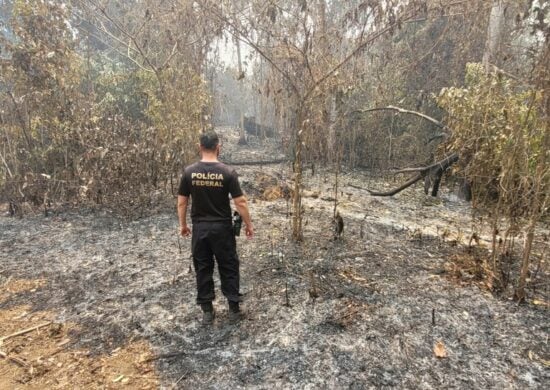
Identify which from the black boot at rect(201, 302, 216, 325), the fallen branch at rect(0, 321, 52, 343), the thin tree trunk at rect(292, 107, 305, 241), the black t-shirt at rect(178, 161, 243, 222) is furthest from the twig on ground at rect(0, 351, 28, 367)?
the thin tree trunk at rect(292, 107, 305, 241)

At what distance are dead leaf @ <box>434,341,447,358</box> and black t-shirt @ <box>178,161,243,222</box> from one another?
228 centimetres

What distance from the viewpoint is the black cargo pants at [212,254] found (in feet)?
11.5

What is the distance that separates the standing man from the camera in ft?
11.3

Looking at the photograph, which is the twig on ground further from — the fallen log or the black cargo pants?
the fallen log

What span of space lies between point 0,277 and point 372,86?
41.1 ft

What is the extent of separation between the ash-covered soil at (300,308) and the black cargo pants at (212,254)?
0.37 meters

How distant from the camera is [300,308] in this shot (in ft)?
13.0

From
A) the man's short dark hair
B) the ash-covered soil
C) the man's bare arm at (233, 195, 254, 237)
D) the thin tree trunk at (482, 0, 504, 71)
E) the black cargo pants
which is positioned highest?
the thin tree trunk at (482, 0, 504, 71)

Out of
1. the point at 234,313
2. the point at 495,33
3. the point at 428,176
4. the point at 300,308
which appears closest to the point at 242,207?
the point at 234,313

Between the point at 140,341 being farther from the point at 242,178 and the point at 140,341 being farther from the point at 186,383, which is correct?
the point at 242,178

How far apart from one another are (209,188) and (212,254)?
2.19 ft

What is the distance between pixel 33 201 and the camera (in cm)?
757

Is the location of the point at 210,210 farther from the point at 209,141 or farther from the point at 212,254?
the point at 209,141

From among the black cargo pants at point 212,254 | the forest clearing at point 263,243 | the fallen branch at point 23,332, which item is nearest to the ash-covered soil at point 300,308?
the forest clearing at point 263,243
